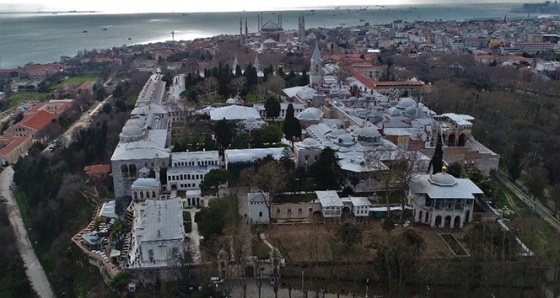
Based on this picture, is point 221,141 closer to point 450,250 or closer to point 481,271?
point 450,250

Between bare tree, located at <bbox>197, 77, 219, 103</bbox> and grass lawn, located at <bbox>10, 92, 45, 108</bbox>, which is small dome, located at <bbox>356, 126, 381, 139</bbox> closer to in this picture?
bare tree, located at <bbox>197, 77, 219, 103</bbox>

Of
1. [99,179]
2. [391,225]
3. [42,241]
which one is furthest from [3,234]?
[391,225]

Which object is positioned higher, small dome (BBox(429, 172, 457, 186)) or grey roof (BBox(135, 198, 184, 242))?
small dome (BBox(429, 172, 457, 186))

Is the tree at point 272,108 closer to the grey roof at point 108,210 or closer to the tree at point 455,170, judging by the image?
the tree at point 455,170

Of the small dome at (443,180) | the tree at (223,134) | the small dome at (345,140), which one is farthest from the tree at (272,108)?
the small dome at (443,180)

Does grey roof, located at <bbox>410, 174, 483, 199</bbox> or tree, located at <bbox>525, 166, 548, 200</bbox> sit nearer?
grey roof, located at <bbox>410, 174, 483, 199</bbox>

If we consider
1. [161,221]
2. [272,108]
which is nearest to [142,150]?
[161,221]

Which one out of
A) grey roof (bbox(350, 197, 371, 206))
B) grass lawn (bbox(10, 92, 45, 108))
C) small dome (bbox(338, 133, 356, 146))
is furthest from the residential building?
grass lawn (bbox(10, 92, 45, 108))
